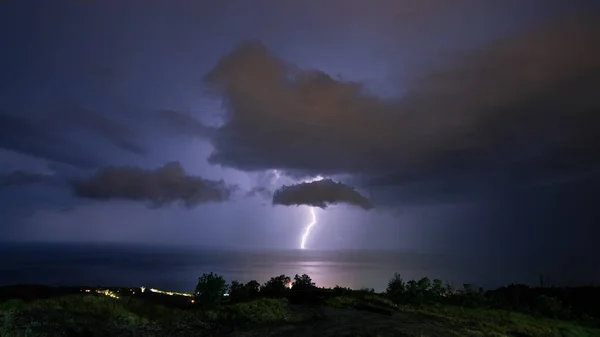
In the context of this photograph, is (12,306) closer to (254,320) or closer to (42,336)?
(42,336)

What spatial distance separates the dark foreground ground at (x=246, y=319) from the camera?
19031mm

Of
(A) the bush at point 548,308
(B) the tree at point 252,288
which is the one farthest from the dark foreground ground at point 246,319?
(B) the tree at point 252,288

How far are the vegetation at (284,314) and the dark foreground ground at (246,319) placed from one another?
49 millimetres

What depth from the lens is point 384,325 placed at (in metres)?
22.7

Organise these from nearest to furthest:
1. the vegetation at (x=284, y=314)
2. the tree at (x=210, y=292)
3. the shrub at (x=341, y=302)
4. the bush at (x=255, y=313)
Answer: the vegetation at (x=284, y=314), the bush at (x=255, y=313), the tree at (x=210, y=292), the shrub at (x=341, y=302)

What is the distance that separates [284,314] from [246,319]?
3.03 m

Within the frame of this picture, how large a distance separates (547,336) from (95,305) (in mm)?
28511

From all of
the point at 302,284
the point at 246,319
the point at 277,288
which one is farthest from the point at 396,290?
the point at 246,319

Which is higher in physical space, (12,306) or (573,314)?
(12,306)

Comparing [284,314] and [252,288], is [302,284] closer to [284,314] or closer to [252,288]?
[252,288]

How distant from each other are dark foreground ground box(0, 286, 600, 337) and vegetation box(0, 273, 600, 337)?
0.16ft

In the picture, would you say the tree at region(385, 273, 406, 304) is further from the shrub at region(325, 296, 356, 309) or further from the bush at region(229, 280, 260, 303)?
the bush at region(229, 280, 260, 303)

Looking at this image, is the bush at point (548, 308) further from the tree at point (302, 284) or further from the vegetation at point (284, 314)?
the tree at point (302, 284)

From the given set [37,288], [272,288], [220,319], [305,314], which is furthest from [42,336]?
[272,288]
